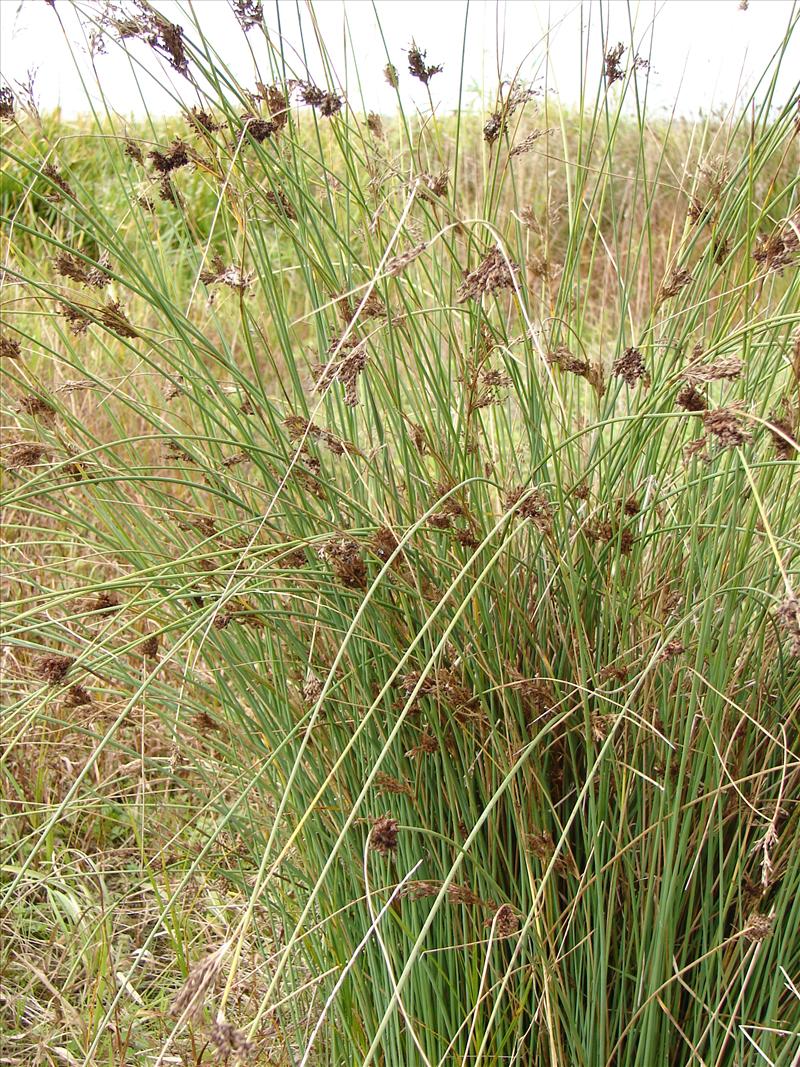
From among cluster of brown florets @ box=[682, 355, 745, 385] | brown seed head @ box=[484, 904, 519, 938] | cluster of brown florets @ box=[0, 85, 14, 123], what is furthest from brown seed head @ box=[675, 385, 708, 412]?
cluster of brown florets @ box=[0, 85, 14, 123]

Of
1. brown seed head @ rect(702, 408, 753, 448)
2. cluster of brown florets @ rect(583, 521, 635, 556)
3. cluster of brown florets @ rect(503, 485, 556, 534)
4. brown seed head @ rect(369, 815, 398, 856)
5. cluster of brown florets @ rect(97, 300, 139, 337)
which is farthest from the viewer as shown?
cluster of brown florets @ rect(583, 521, 635, 556)

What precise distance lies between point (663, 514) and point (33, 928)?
1.50 m

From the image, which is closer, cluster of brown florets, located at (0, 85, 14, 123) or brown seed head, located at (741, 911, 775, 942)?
brown seed head, located at (741, 911, 775, 942)

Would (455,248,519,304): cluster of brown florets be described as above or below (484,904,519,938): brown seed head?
above

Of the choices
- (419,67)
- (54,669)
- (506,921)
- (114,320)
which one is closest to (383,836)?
(506,921)

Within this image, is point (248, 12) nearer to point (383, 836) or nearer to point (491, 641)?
point (491, 641)

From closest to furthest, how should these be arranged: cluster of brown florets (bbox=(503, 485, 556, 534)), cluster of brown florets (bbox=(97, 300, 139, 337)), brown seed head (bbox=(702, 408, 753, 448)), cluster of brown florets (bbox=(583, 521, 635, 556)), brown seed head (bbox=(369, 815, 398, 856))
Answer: brown seed head (bbox=(702, 408, 753, 448)) → brown seed head (bbox=(369, 815, 398, 856)) → cluster of brown florets (bbox=(503, 485, 556, 534)) → cluster of brown florets (bbox=(97, 300, 139, 337)) → cluster of brown florets (bbox=(583, 521, 635, 556))

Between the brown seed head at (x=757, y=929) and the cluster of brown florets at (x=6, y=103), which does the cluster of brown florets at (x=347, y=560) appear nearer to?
the brown seed head at (x=757, y=929)

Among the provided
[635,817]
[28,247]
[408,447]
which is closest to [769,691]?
[635,817]

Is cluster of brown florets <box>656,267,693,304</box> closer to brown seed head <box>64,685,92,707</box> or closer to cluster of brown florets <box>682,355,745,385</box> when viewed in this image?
cluster of brown florets <box>682,355,745,385</box>

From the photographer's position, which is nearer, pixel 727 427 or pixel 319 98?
pixel 727 427

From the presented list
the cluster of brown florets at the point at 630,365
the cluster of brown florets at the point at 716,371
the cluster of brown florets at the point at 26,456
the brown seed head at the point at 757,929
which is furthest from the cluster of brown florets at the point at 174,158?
the brown seed head at the point at 757,929

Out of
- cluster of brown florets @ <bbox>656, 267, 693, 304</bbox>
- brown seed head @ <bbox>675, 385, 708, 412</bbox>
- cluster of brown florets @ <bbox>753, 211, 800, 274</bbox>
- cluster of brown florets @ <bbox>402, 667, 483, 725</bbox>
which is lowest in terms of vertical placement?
cluster of brown florets @ <bbox>402, 667, 483, 725</bbox>

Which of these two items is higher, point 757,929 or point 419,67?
point 419,67
